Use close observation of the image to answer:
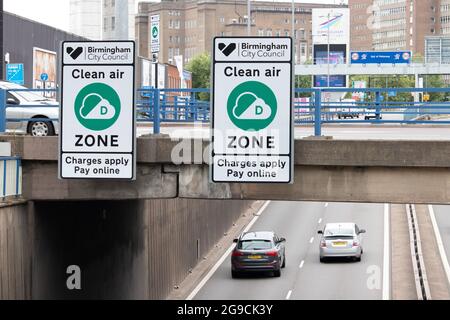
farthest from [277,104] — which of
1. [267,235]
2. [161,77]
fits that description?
[161,77]

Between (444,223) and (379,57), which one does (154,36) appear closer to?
(444,223)

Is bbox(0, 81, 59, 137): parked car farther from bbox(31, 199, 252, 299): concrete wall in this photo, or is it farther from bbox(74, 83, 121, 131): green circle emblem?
bbox(74, 83, 121, 131): green circle emblem

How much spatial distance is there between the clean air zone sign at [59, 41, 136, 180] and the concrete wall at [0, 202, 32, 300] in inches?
57.6

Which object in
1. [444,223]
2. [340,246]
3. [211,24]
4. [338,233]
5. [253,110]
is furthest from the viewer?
[211,24]

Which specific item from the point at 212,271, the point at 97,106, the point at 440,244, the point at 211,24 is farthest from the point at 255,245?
the point at 211,24

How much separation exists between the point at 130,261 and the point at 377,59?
79.6 meters

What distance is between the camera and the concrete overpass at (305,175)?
15.7 meters

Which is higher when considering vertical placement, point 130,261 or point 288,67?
point 288,67

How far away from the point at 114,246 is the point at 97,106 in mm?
8255

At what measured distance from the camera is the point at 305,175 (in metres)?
16.1
